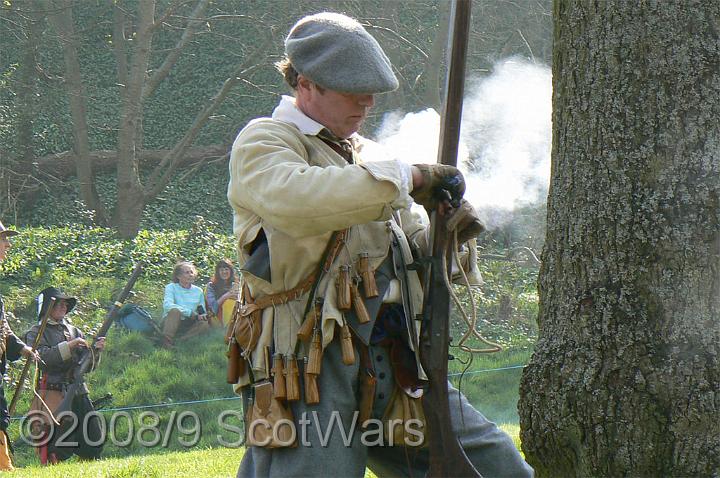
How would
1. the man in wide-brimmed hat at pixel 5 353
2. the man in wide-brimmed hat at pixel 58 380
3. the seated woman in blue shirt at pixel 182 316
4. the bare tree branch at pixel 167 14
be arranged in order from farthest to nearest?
the bare tree branch at pixel 167 14, the seated woman in blue shirt at pixel 182 316, the man in wide-brimmed hat at pixel 58 380, the man in wide-brimmed hat at pixel 5 353

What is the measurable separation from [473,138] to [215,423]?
520 cm

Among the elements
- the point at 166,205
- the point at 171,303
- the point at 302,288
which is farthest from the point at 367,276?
the point at 166,205

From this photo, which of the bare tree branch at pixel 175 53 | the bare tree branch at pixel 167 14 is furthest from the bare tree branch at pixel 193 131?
the bare tree branch at pixel 167 14

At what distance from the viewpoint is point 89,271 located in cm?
1520

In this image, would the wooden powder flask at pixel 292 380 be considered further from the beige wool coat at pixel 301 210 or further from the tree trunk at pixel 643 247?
the tree trunk at pixel 643 247

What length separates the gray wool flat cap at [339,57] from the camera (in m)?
3.21

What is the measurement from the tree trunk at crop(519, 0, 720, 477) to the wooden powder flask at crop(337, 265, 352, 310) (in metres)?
0.68

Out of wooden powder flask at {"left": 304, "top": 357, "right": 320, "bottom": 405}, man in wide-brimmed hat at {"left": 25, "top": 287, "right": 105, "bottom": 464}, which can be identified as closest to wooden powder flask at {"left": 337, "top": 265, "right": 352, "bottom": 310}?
wooden powder flask at {"left": 304, "top": 357, "right": 320, "bottom": 405}

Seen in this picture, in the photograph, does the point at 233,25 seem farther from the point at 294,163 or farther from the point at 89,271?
the point at 294,163

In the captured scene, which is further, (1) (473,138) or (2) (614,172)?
(1) (473,138)

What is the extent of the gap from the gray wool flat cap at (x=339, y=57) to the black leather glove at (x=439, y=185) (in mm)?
313

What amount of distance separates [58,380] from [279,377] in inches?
315

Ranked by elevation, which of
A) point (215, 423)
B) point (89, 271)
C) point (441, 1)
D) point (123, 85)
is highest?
point (441, 1)

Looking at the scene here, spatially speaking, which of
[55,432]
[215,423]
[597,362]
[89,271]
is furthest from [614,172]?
[89,271]
